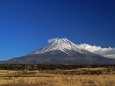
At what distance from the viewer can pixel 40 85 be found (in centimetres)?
2845

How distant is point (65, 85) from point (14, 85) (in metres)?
4.60

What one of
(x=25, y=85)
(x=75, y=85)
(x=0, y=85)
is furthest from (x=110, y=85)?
(x=0, y=85)

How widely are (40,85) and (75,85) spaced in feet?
10.6

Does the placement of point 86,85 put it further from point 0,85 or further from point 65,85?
point 0,85

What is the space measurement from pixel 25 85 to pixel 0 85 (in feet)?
8.47

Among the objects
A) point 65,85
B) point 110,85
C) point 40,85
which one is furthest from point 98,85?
point 40,85

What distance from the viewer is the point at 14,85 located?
2766 centimetres

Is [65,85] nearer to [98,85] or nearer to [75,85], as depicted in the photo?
[75,85]

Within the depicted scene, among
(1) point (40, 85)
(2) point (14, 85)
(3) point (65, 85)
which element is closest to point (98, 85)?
(3) point (65, 85)

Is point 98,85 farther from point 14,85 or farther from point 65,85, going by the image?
point 14,85

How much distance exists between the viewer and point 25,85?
1109 inches

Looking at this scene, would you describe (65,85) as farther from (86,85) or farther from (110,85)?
(110,85)

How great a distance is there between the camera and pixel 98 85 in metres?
27.9

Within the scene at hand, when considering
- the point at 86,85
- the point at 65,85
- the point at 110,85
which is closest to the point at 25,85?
the point at 65,85
